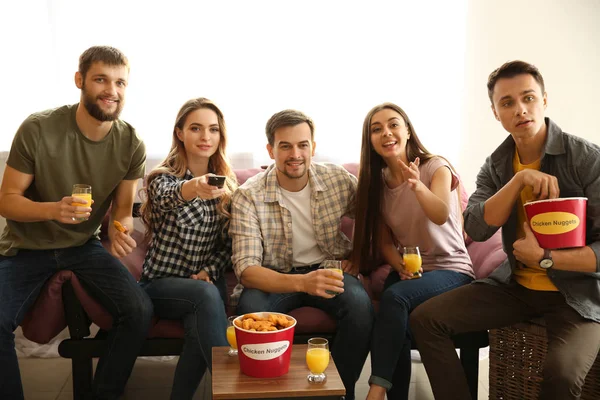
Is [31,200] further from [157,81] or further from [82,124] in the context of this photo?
[157,81]

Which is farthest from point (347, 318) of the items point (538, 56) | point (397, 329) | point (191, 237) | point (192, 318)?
point (538, 56)

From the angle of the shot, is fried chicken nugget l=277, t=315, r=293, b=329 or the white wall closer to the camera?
fried chicken nugget l=277, t=315, r=293, b=329

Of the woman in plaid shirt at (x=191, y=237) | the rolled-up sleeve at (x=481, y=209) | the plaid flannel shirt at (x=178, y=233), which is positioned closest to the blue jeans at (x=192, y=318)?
the woman in plaid shirt at (x=191, y=237)

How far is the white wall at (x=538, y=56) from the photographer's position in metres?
3.66

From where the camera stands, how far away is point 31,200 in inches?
98.7

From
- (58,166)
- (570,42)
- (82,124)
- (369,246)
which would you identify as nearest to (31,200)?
(58,166)

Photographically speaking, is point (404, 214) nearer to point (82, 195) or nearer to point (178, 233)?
point (178, 233)

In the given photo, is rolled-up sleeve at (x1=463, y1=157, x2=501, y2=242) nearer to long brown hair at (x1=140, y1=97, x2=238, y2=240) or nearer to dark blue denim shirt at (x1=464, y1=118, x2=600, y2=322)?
dark blue denim shirt at (x1=464, y1=118, x2=600, y2=322)

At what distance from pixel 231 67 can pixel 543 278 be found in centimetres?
215

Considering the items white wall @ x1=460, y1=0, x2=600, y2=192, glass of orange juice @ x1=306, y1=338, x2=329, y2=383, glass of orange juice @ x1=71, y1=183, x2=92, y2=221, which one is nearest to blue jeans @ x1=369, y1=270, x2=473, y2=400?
glass of orange juice @ x1=306, y1=338, x2=329, y2=383

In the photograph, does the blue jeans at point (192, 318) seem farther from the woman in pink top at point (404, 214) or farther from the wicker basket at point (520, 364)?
the wicker basket at point (520, 364)

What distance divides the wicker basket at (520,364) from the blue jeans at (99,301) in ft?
4.51

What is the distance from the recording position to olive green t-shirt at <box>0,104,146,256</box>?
249cm

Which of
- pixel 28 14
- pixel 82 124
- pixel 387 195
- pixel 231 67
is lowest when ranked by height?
pixel 387 195
